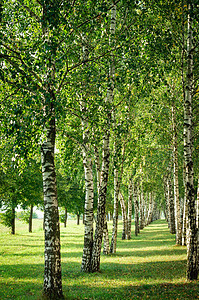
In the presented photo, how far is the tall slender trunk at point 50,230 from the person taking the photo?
7.72 metres

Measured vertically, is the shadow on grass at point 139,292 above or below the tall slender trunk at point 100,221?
below

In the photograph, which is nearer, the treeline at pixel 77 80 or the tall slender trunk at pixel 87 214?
the treeline at pixel 77 80

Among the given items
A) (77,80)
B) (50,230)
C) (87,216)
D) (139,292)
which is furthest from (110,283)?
(77,80)

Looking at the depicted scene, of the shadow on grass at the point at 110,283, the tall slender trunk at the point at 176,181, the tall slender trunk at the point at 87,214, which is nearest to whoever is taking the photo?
the shadow on grass at the point at 110,283

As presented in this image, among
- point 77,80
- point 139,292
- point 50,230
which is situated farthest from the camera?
point 77,80

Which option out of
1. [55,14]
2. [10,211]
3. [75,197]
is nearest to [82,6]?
[55,14]

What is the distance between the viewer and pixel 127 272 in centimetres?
1180

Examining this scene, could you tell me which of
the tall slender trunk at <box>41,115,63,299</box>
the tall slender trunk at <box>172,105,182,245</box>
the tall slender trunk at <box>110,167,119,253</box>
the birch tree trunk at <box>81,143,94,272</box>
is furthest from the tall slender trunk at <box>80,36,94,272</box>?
the tall slender trunk at <box>172,105,182,245</box>

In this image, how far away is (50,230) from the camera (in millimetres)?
7875

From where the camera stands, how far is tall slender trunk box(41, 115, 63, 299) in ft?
25.3

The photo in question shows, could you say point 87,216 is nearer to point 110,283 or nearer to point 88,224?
point 88,224

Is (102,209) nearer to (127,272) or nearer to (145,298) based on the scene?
(127,272)

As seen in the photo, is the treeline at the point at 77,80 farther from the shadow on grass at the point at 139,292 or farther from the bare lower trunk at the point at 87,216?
the shadow on grass at the point at 139,292

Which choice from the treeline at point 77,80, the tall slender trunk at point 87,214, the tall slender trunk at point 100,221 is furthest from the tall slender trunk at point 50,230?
the tall slender trunk at point 100,221
